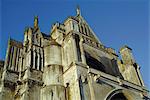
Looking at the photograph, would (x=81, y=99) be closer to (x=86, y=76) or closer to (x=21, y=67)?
(x=86, y=76)

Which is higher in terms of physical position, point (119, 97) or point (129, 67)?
point (129, 67)

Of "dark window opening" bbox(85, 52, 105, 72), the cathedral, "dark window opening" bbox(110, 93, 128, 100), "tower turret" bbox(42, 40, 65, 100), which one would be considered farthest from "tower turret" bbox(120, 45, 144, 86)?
"tower turret" bbox(42, 40, 65, 100)

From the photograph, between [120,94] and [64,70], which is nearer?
[120,94]

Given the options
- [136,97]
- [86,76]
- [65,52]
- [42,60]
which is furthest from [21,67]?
[136,97]

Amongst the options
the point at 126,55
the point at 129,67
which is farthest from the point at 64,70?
the point at 126,55

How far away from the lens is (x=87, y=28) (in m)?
27.8

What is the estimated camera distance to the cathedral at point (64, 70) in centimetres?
1636

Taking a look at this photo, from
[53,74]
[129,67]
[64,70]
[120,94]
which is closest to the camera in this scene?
[53,74]

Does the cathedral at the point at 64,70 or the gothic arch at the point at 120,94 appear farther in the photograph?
the gothic arch at the point at 120,94

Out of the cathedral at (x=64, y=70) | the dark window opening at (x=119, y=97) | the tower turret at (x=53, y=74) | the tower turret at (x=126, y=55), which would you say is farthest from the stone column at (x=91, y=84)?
the tower turret at (x=126, y=55)

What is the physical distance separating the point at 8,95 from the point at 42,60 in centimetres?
427

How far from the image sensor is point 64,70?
18109mm

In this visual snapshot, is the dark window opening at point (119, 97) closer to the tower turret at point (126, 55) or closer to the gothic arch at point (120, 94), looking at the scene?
the gothic arch at point (120, 94)

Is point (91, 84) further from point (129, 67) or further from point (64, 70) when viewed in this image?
point (129, 67)
